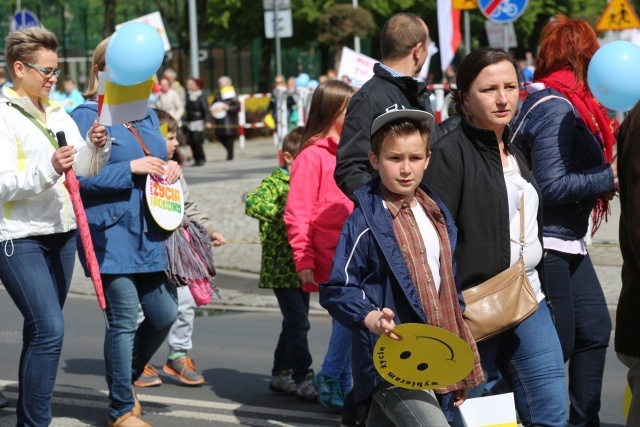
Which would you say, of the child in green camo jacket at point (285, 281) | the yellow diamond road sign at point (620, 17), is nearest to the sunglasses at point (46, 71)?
the child in green camo jacket at point (285, 281)

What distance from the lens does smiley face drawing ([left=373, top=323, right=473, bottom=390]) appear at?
3906 mm

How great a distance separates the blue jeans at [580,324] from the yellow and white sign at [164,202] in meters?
2.03

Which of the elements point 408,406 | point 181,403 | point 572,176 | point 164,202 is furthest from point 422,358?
point 181,403

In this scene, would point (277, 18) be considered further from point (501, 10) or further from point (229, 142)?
point (501, 10)

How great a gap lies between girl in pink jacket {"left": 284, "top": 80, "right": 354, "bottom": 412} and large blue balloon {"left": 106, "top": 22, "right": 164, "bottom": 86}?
124cm

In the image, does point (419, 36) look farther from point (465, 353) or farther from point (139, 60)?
point (465, 353)

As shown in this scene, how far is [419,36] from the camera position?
5.82 metres

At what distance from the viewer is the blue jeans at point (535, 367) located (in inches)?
183

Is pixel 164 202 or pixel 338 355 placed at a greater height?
pixel 164 202

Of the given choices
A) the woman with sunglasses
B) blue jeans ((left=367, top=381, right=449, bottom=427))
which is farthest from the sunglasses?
blue jeans ((left=367, top=381, right=449, bottom=427))

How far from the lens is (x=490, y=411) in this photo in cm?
423

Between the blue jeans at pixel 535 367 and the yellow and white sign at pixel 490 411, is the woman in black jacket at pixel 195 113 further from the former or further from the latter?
the yellow and white sign at pixel 490 411

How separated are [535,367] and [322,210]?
6.55ft

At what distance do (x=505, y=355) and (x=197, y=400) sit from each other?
111 inches
